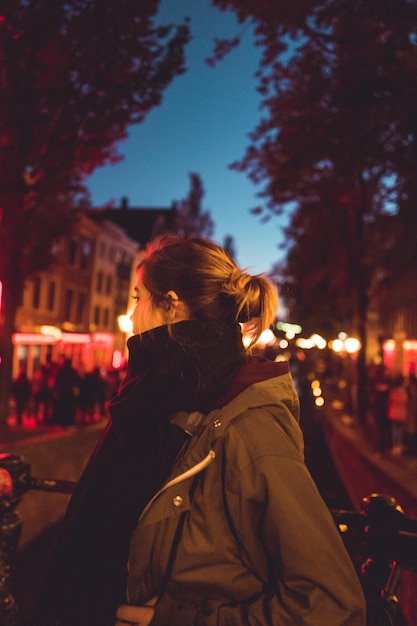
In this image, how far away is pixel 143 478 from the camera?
1473 mm

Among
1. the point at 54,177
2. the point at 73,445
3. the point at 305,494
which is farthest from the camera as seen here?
the point at 54,177

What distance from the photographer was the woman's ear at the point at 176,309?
1668mm

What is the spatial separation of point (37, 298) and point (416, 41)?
26.8 m

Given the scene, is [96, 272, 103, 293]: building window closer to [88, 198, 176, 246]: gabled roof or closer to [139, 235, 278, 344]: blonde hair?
[88, 198, 176, 246]: gabled roof

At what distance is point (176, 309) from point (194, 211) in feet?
165

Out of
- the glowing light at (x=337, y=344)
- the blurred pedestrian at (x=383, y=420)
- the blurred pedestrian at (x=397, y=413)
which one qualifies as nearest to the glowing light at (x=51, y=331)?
the glowing light at (x=337, y=344)

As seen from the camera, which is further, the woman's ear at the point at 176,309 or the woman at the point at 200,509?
the woman's ear at the point at 176,309

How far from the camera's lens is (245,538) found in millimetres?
1361

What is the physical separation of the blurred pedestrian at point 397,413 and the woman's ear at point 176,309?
36.6ft

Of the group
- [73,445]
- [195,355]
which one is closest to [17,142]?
[73,445]

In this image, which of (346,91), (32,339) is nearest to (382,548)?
(346,91)

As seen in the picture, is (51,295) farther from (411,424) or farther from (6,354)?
(411,424)

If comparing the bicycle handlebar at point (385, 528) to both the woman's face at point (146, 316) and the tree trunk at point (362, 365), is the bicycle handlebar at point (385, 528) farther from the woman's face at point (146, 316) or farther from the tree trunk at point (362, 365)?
the tree trunk at point (362, 365)

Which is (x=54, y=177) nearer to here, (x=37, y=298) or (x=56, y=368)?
(x=56, y=368)
